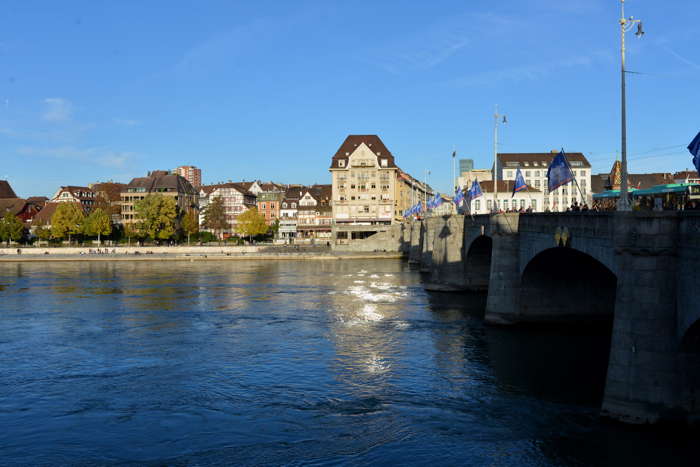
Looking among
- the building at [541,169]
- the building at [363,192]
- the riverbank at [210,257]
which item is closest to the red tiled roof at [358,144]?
the building at [363,192]

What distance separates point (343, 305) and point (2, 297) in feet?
108

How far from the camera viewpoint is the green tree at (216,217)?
172 m

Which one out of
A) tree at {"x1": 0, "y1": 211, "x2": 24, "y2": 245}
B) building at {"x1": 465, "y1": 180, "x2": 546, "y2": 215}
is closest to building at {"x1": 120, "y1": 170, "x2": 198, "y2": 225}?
tree at {"x1": 0, "y1": 211, "x2": 24, "y2": 245}

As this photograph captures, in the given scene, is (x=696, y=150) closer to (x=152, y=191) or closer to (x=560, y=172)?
(x=560, y=172)

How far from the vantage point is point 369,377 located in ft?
104

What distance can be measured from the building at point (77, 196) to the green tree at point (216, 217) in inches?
1467

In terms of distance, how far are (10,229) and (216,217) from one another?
46544 millimetres

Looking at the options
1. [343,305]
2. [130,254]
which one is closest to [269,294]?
[343,305]

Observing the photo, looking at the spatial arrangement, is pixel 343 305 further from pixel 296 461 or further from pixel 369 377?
pixel 296 461

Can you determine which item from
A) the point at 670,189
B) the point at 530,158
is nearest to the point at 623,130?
the point at 670,189

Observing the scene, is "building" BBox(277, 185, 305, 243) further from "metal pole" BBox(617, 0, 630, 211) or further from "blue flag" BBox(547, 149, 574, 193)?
"metal pole" BBox(617, 0, 630, 211)

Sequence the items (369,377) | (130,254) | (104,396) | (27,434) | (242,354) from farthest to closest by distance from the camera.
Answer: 1. (130,254)
2. (242,354)
3. (369,377)
4. (104,396)
5. (27,434)

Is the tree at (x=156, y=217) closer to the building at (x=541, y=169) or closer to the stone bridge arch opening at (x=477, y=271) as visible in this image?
the building at (x=541, y=169)

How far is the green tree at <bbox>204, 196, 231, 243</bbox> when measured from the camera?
17212 centimetres
